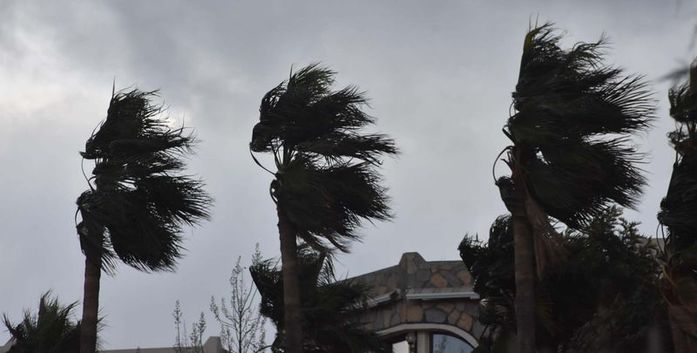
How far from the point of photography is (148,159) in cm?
1828

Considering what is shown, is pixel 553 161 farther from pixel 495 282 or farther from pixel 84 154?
pixel 84 154

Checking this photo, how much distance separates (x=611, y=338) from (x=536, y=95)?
11.7 feet

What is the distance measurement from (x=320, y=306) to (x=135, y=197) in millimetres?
3522

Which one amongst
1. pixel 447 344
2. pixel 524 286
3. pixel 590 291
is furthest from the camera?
pixel 447 344

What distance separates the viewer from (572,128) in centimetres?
1616

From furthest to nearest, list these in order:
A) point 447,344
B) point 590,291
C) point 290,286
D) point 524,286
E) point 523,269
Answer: point 447,344, point 290,286, point 590,291, point 523,269, point 524,286

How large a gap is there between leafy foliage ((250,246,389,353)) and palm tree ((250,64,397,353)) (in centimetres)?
115

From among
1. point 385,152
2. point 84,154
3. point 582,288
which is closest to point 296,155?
point 385,152

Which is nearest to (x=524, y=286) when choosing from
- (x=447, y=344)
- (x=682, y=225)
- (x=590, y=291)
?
(x=590, y=291)

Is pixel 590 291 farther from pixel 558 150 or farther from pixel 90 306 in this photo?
pixel 90 306

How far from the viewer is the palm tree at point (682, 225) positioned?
14.6 metres

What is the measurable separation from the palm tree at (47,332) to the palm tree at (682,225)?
30.1ft

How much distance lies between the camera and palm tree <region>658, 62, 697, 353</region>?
47.8ft

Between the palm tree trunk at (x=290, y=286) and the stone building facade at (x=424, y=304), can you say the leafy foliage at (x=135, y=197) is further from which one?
the stone building facade at (x=424, y=304)
